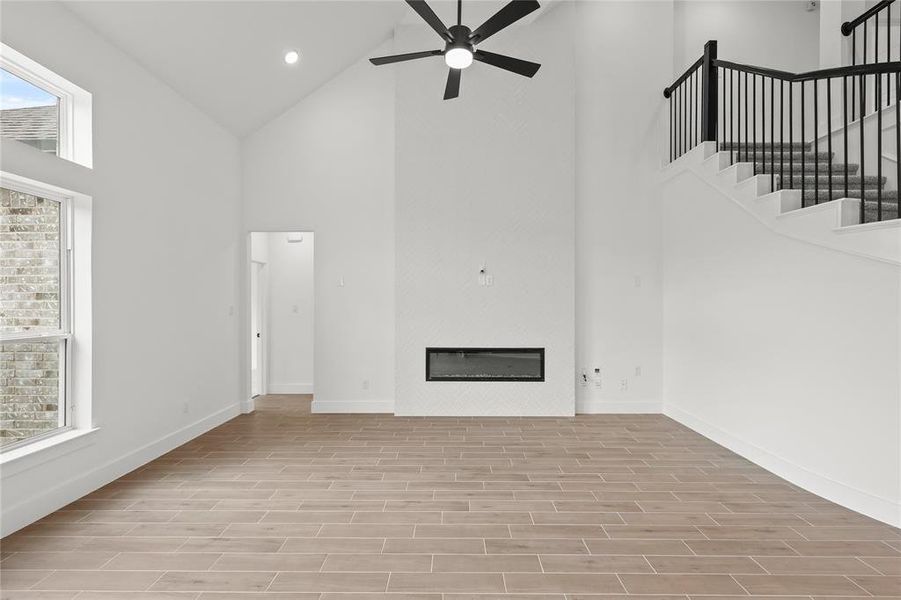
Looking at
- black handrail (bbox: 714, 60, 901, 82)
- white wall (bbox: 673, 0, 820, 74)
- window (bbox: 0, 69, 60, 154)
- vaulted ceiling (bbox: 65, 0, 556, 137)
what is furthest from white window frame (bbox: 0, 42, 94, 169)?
white wall (bbox: 673, 0, 820, 74)

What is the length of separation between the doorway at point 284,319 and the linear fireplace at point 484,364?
2.36 m

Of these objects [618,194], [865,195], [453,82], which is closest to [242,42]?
[453,82]

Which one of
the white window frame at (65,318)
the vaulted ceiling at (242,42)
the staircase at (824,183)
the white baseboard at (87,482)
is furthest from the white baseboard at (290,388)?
the staircase at (824,183)

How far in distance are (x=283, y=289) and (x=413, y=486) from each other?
4.67 m

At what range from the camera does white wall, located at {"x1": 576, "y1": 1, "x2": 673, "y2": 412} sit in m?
6.38

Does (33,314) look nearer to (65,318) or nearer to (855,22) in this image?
(65,318)

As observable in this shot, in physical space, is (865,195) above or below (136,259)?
above

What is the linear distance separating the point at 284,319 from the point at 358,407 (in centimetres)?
213

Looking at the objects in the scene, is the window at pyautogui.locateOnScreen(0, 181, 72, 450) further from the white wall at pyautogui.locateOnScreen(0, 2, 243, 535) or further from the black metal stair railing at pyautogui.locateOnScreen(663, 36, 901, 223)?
the black metal stair railing at pyautogui.locateOnScreen(663, 36, 901, 223)

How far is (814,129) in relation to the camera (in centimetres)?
450

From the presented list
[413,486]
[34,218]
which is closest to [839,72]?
[413,486]

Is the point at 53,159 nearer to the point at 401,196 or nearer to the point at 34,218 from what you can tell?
the point at 34,218

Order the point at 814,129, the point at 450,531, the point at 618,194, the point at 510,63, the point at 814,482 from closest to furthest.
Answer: the point at 450,531 < the point at 814,482 < the point at 510,63 < the point at 814,129 < the point at 618,194

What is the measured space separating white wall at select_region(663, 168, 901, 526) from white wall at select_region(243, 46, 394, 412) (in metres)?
3.38
